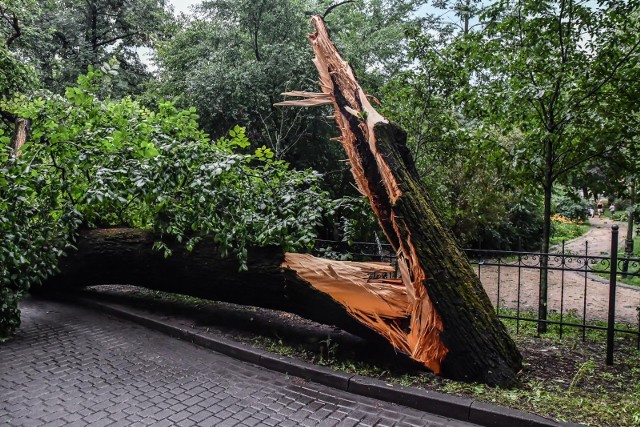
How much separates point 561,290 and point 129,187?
23.0 ft

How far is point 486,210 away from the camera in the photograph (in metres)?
13.2

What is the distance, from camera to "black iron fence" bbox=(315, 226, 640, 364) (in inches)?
208

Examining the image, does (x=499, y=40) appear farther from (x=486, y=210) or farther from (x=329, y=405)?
(x=486, y=210)

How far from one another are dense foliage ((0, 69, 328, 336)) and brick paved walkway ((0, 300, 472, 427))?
114cm

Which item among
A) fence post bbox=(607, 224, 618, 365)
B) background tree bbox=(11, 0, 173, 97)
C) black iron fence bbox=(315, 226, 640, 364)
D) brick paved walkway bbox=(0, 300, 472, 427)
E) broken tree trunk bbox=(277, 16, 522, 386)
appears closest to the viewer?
brick paved walkway bbox=(0, 300, 472, 427)

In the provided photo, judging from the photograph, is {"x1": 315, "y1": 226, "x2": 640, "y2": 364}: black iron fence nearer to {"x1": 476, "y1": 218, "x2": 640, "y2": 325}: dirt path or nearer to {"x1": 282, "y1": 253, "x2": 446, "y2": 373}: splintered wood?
{"x1": 476, "y1": 218, "x2": 640, "y2": 325}: dirt path

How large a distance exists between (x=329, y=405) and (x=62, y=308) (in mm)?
5201

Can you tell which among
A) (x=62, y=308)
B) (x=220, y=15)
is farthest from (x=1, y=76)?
(x=62, y=308)

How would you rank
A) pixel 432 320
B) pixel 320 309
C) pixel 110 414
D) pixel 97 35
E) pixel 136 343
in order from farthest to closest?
1. pixel 97 35
2. pixel 136 343
3. pixel 320 309
4. pixel 432 320
5. pixel 110 414

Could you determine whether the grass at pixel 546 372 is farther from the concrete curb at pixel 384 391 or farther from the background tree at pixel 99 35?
the background tree at pixel 99 35

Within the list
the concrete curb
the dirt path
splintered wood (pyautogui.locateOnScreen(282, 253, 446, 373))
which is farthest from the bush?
the concrete curb

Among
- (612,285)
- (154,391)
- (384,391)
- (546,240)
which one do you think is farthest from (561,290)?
(154,391)

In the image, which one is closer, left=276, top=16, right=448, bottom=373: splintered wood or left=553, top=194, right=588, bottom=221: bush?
left=276, top=16, right=448, bottom=373: splintered wood

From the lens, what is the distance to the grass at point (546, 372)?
333 centimetres
